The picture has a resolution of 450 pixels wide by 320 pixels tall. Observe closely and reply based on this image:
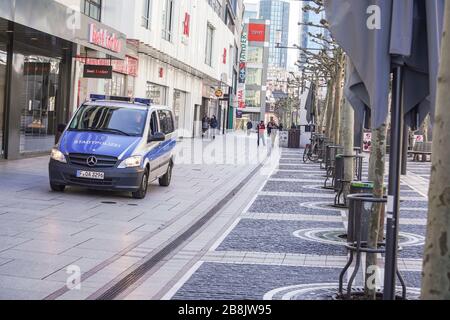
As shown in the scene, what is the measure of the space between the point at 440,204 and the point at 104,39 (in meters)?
17.1

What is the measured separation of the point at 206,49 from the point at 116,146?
111 ft

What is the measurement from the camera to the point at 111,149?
12188mm

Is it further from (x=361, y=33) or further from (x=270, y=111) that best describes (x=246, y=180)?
(x=270, y=111)

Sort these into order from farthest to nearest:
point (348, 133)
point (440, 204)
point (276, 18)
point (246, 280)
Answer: point (276, 18), point (348, 133), point (246, 280), point (440, 204)

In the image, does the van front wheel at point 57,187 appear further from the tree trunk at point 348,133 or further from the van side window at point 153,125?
the tree trunk at point 348,133

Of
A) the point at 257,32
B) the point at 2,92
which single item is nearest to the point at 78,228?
the point at 2,92

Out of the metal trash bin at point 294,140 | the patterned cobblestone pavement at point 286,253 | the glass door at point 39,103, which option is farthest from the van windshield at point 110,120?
the metal trash bin at point 294,140

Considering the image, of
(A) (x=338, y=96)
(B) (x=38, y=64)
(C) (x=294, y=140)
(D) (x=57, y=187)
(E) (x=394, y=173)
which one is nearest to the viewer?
(E) (x=394, y=173)

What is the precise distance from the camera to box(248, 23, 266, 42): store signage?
11606 centimetres

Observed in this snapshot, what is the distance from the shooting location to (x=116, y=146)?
12305 millimetres

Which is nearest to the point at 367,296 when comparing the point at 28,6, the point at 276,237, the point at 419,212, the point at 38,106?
the point at 276,237

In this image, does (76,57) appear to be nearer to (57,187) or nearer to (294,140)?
(57,187)

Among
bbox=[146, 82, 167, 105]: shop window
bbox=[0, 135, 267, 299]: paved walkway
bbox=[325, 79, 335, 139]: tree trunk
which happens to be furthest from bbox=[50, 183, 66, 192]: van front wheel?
bbox=[146, 82, 167, 105]: shop window

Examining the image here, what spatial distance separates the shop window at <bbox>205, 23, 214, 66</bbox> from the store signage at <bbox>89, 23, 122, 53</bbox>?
24.6 meters
